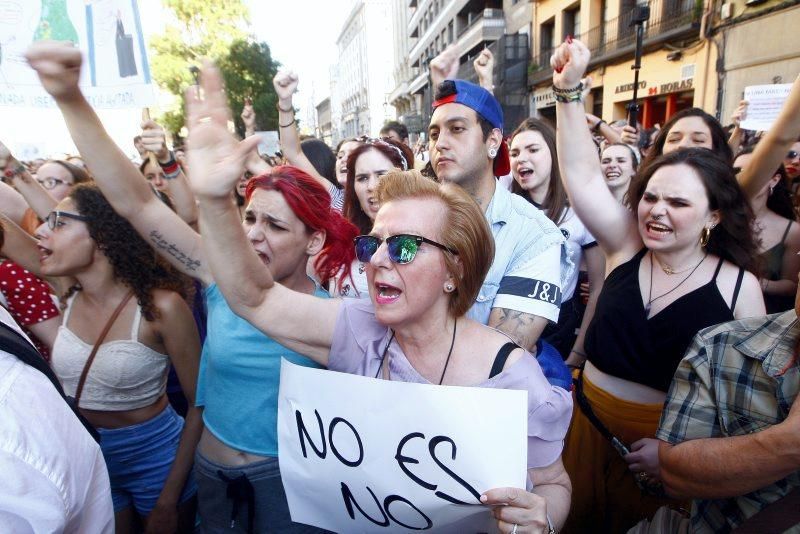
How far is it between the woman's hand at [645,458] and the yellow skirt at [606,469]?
0.48ft

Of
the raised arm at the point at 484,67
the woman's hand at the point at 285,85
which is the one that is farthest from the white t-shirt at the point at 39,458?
the woman's hand at the point at 285,85

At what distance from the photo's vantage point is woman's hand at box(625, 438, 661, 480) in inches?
74.9

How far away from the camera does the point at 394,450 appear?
1.38m

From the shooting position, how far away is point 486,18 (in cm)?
2664

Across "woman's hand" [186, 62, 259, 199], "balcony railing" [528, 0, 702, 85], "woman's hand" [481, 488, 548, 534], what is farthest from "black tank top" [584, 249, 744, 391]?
"balcony railing" [528, 0, 702, 85]

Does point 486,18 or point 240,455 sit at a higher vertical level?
point 486,18

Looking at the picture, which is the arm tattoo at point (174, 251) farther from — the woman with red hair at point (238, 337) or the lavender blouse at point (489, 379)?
the lavender blouse at point (489, 379)

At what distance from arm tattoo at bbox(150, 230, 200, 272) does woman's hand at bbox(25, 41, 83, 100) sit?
2.10 ft

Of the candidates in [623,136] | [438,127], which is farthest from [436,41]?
[438,127]

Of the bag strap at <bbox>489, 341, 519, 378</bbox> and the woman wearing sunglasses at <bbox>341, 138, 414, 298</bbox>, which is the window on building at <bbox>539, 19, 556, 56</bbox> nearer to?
the woman wearing sunglasses at <bbox>341, 138, 414, 298</bbox>

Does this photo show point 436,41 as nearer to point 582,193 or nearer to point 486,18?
point 486,18

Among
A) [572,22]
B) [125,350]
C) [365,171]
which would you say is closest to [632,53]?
[572,22]

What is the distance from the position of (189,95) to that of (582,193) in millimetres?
1785

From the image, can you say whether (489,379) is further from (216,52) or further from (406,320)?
(216,52)
